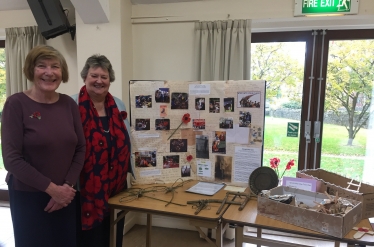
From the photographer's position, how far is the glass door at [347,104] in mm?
2867

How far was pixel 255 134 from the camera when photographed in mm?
2055

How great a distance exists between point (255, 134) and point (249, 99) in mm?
256

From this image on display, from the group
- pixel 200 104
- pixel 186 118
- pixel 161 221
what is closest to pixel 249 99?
pixel 200 104

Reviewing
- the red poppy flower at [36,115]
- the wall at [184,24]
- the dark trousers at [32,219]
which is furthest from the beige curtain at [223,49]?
the dark trousers at [32,219]

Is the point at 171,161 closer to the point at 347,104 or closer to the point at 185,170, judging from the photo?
the point at 185,170

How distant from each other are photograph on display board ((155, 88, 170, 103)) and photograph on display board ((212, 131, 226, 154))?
1.47 feet

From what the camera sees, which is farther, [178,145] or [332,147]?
[332,147]

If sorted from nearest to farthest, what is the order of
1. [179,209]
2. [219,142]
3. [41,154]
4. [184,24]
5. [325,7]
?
[41,154] < [179,209] < [219,142] < [325,7] < [184,24]

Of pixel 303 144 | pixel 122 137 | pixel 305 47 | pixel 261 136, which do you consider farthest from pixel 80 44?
pixel 303 144

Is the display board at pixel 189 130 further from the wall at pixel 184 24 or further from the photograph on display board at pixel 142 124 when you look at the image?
the wall at pixel 184 24

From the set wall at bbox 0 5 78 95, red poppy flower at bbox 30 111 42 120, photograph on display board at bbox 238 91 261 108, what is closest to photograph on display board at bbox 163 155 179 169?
photograph on display board at bbox 238 91 261 108

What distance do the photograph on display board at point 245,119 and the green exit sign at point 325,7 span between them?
1.24 metres

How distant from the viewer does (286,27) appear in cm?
285

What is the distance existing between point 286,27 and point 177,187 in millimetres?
1937
